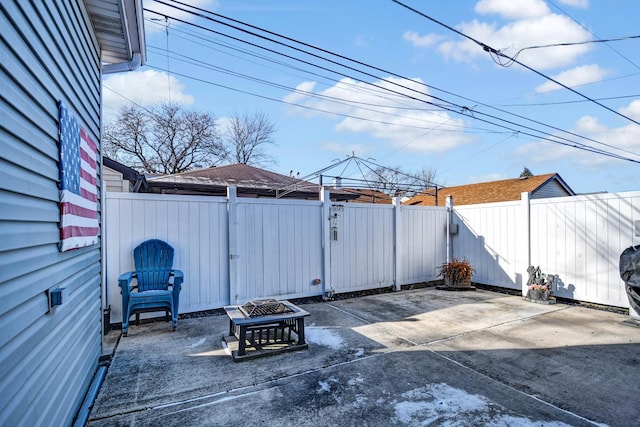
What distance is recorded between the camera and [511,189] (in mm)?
11758

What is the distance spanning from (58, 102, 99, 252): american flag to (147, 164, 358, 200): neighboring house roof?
501 cm

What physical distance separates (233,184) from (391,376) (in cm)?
721

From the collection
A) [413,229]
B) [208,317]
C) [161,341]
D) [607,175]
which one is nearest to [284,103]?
[413,229]

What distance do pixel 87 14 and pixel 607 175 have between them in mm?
19492

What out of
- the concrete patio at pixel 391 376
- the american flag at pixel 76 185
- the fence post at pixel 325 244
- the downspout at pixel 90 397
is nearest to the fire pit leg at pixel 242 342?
the concrete patio at pixel 391 376

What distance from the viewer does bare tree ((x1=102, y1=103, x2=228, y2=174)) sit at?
16250mm

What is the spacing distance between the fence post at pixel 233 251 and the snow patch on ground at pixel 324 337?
136 cm

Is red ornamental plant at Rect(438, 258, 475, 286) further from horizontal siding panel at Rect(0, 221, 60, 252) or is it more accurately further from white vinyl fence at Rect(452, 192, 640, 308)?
horizontal siding panel at Rect(0, 221, 60, 252)

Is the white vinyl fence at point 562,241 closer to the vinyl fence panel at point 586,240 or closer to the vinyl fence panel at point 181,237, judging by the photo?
the vinyl fence panel at point 586,240

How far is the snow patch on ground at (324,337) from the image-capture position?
339 centimetres

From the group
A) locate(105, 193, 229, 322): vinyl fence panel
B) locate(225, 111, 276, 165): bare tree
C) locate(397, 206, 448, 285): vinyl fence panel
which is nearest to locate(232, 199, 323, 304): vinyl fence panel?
locate(105, 193, 229, 322): vinyl fence panel

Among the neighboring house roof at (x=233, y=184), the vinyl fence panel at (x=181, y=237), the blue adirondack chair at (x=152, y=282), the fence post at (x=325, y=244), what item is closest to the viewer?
the blue adirondack chair at (x=152, y=282)

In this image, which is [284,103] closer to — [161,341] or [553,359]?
[161,341]

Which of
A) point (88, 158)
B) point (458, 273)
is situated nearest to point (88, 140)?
point (88, 158)
